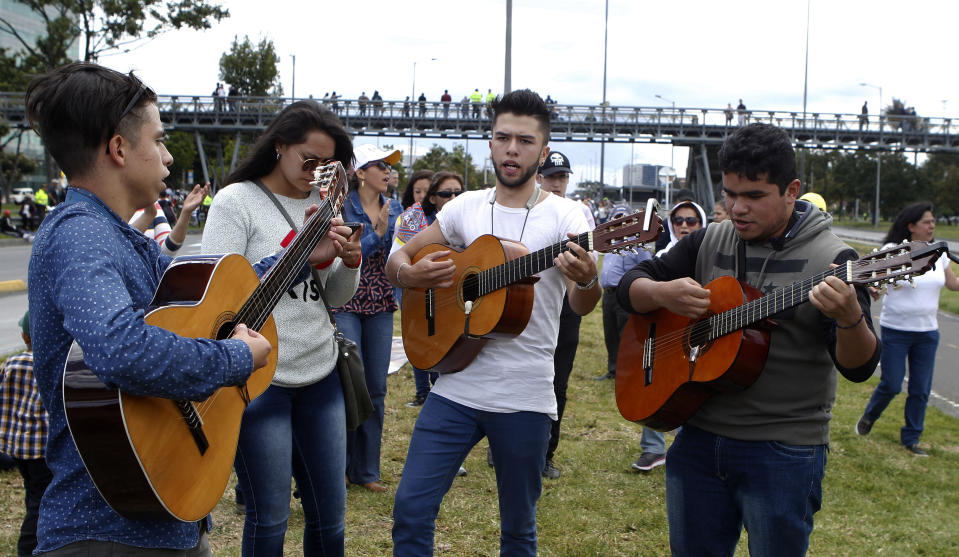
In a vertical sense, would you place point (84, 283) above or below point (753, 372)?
above

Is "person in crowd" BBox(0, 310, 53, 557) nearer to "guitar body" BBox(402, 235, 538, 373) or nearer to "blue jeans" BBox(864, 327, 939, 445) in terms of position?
"guitar body" BBox(402, 235, 538, 373)

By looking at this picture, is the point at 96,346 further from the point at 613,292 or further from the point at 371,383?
the point at 613,292

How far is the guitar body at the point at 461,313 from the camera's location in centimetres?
333

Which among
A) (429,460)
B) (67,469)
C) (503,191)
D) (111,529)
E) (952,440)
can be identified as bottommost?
(952,440)

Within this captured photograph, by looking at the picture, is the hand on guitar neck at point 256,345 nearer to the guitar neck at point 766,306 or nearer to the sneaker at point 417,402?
the guitar neck at point 766,306

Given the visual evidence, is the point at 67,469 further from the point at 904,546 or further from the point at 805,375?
the point at 904,546

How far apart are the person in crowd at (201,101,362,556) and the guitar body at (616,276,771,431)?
1263 millimetres

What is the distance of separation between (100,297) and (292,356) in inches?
53.8

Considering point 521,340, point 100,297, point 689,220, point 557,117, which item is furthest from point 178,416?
point 557,117

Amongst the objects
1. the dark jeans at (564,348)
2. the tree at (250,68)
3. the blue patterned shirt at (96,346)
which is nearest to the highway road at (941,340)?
the dark jeans at (564,348)

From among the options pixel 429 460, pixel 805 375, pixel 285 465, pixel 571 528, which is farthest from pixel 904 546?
pixel 285 465

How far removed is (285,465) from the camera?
3.11m

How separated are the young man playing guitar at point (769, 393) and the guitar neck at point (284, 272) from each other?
1417mm

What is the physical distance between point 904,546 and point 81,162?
5048 millimetres
